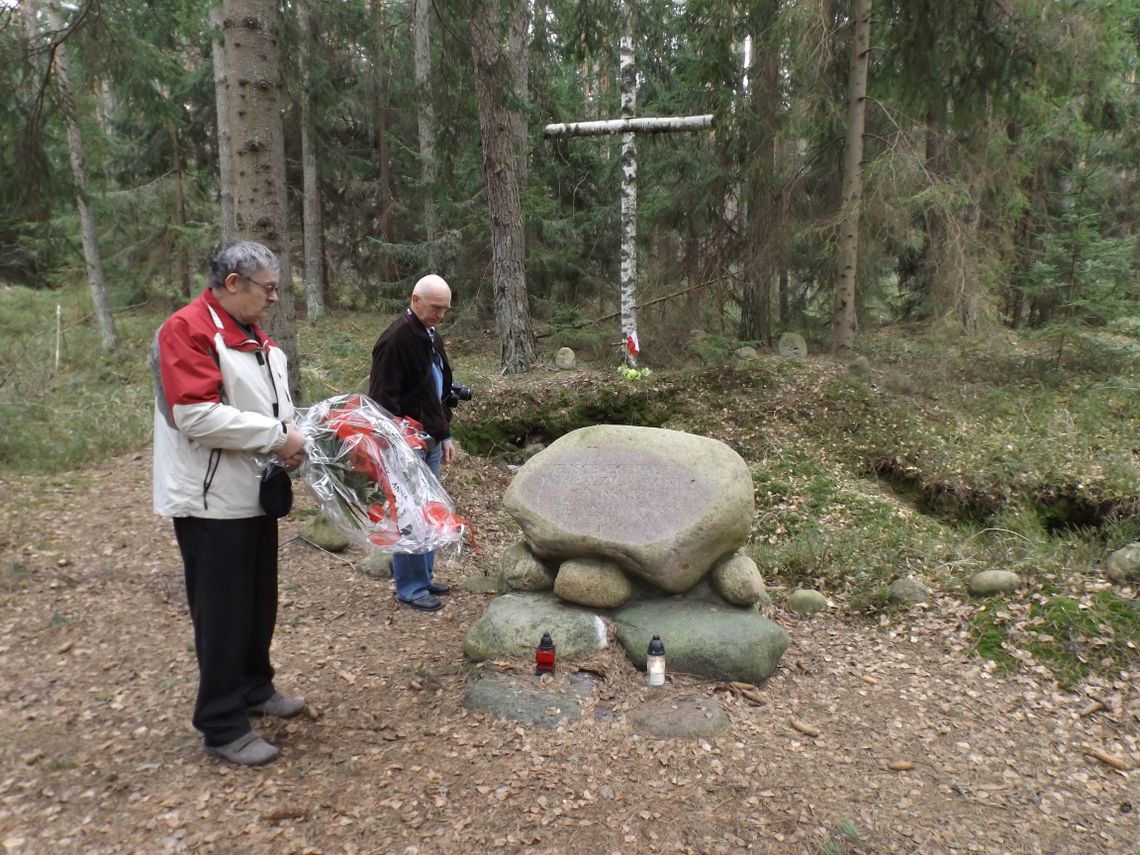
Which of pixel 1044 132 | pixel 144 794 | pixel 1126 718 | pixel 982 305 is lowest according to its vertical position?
pixel 1126 718

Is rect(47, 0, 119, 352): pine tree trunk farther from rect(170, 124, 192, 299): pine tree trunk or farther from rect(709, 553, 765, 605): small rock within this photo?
rect(709, 553, 765, 605): small rock

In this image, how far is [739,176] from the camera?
1088 cm

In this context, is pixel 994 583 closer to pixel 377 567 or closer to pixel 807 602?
pixel 807 602

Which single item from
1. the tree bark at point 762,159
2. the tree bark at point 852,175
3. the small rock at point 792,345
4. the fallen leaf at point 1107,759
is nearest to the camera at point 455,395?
the fallen leaf at point 1107,759

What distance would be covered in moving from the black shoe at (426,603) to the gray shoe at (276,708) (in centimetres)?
145

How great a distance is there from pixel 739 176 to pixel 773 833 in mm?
9858

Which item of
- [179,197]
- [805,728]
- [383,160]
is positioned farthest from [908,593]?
[179,197]

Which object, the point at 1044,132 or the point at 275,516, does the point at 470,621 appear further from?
the point at 1044,132

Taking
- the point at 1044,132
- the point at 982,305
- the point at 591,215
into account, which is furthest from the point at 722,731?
the point at 1044,132

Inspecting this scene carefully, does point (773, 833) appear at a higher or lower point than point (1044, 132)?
lower

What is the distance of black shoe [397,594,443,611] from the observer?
4820 millimetres

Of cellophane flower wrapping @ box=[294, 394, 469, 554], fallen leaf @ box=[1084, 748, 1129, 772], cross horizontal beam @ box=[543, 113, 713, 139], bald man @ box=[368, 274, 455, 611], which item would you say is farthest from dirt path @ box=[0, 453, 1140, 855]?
cross horizontal beam @ box=[543, 113, 713, 139]

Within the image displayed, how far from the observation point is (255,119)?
552 centimetres

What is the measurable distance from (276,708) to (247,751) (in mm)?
388
